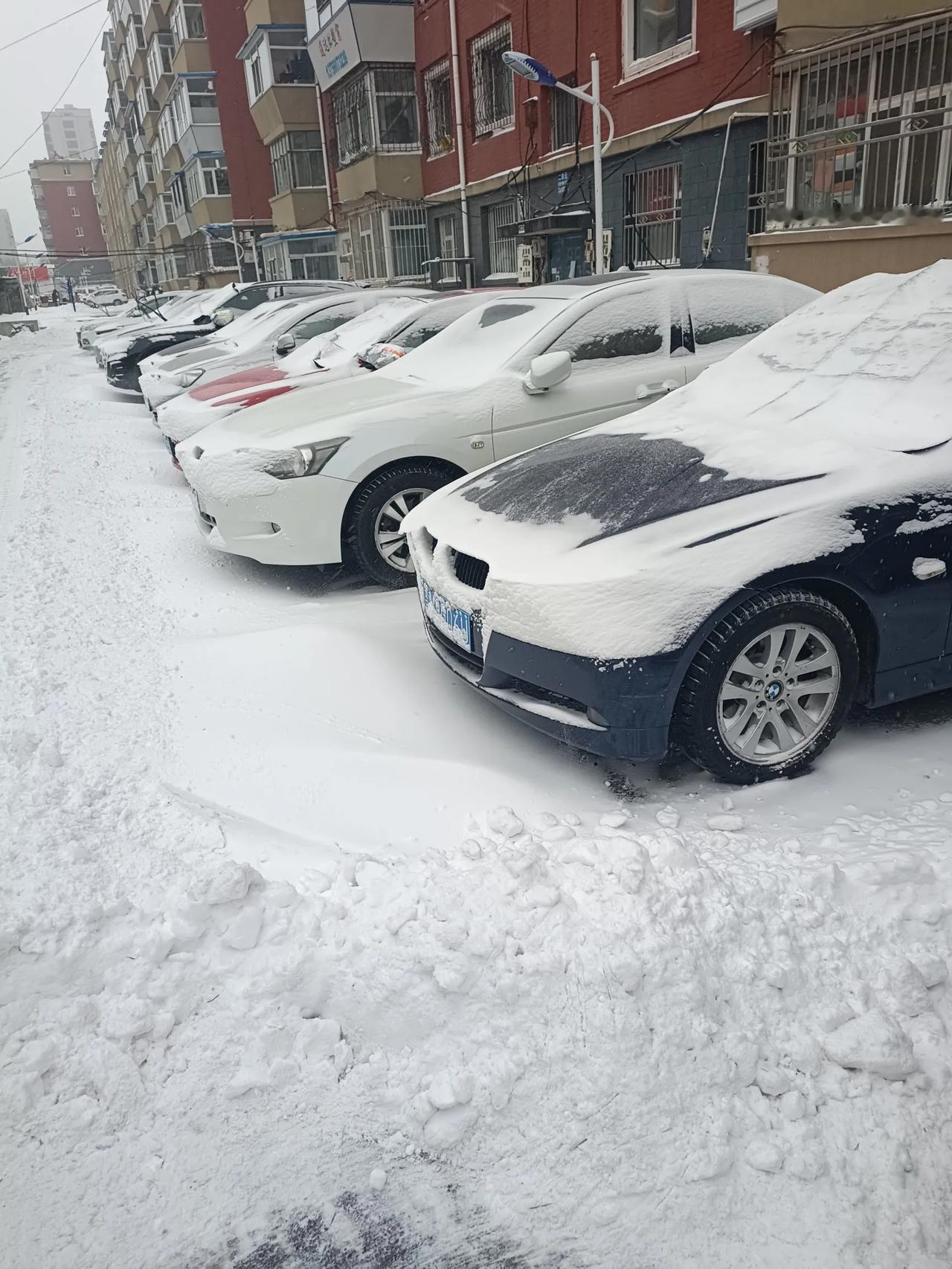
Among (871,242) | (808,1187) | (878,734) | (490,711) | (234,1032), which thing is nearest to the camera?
(808,1187)

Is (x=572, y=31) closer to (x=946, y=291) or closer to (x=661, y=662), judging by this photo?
(x=946, y=291)

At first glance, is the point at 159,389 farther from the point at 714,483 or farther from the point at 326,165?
the point at 326,165

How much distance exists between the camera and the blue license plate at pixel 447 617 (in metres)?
3.46

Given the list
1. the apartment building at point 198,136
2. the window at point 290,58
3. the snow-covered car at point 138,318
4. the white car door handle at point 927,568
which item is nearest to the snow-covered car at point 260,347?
the white car door handle at point 927,568

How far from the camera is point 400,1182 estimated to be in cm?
194

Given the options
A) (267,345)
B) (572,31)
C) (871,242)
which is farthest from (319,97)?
(871,242)

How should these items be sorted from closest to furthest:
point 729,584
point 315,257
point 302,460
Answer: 1. point 729,584
2. point 302,460
3. point 315,257

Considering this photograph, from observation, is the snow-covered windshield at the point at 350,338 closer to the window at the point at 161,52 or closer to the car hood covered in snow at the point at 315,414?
the car hood covered in snow at the point at 315,414

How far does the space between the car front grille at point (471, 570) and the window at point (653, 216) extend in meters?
11.1

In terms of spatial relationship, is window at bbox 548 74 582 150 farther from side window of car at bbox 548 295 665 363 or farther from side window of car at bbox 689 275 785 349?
side window of car at bbox 548 295 665 363

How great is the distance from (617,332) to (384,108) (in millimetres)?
19336

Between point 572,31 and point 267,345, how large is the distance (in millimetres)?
8472

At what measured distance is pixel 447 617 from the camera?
361cm

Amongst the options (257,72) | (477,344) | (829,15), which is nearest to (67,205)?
(257,72)
